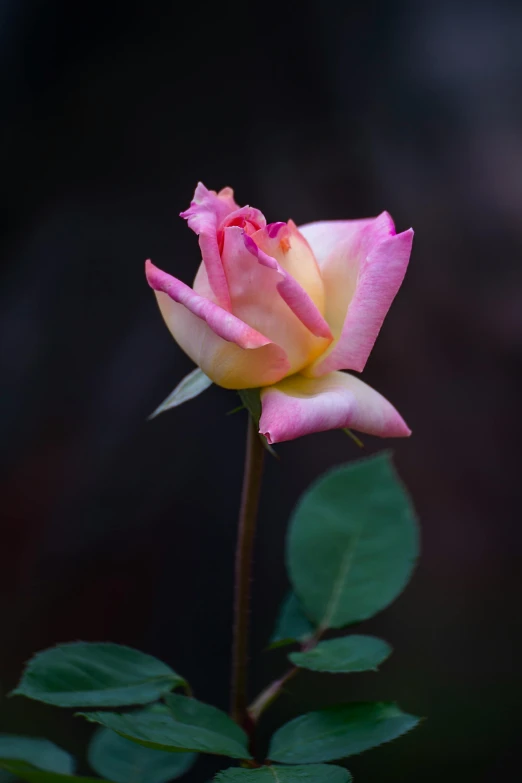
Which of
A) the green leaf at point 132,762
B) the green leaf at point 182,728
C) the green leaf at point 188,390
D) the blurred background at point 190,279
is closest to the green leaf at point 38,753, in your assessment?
the green leaf at point 132,762

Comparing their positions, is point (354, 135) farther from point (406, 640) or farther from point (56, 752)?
point (56, 752)

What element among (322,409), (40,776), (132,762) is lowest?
(132,762)

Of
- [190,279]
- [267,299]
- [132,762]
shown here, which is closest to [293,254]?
[267,299]

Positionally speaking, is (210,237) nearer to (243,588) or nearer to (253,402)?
(253,402)

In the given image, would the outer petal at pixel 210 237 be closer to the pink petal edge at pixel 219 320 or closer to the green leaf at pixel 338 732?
the pink petal edge at pixel 219 320

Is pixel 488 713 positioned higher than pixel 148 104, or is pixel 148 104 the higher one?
pixel 148 104

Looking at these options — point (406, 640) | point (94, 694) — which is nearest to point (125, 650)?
point (94, 694)

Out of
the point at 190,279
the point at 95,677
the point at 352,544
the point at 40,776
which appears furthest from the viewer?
the point at 190,279
